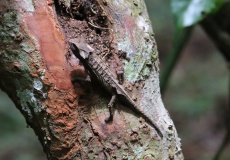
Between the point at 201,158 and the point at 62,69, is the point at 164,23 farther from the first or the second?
the point at 62,69

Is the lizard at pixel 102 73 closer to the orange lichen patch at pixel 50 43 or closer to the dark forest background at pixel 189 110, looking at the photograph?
the orange lichen patch at pixel 50 43

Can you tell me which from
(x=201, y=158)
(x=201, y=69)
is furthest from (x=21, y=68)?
(x=201, y=69)

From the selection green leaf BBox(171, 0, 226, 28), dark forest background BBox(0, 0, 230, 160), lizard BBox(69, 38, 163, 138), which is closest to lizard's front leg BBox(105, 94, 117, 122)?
lizard BBox(69, 38, 163, 138)

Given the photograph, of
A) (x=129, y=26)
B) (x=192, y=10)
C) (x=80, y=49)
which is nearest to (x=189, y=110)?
(x=192, y=10)

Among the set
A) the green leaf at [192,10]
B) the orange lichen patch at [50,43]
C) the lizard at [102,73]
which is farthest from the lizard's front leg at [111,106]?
the green leaf at [192,10]

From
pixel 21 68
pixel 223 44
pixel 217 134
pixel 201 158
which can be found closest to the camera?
pixel 21 68

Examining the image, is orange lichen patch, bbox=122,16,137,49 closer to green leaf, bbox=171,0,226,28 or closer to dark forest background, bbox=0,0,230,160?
green leaf, bbox=171,0,226,28

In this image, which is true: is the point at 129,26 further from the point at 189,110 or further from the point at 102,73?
the point at 189,110
